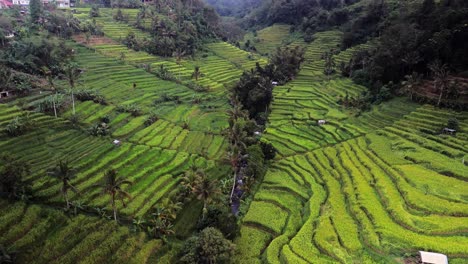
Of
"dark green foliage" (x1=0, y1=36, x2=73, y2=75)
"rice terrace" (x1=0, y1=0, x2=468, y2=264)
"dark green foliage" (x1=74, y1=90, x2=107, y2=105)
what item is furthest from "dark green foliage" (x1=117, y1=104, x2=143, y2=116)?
"dark green foliage" (x1=0, y1=36, x2=73, y2=75)

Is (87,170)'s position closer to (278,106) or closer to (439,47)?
(278,106)

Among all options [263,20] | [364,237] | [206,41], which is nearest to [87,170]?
[364,237]

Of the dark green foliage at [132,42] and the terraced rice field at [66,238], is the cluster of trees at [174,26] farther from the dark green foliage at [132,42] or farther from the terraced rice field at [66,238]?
the terraced rice field at [66,238]

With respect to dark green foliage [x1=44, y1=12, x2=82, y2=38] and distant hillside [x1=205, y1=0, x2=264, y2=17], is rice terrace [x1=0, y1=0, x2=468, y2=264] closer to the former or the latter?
dark green foliage [x1=44, y1=12, x2=82, y2=38]

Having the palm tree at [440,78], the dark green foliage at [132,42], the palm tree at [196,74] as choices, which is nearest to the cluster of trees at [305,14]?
the palm tree at [196,74]

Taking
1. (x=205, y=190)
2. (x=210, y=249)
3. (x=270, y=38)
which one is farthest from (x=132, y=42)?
(x=210, y=249)
